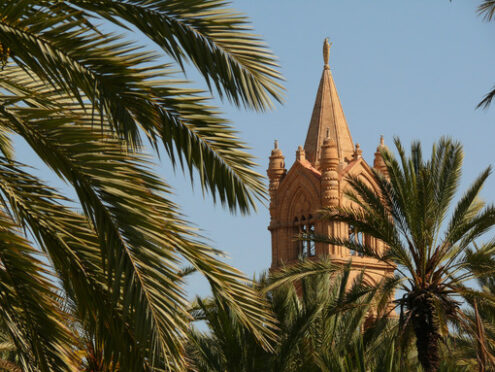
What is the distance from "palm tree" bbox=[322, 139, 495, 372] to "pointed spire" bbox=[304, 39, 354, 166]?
→ 3463 centimetres

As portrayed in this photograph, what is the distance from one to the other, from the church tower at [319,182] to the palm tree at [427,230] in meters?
32.8

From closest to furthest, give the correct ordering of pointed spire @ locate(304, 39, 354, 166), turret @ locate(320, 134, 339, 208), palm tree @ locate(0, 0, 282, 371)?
palm tree @ locate(0, 0, 282, 371), turret @ locate(320, 134, 339, 208), pointed spire @ locate(304, 39, 354, 166)

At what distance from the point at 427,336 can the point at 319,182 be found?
34.6m

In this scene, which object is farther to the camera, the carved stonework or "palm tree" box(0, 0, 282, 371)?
the carved stonework

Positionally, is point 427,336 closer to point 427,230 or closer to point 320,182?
point 427,230

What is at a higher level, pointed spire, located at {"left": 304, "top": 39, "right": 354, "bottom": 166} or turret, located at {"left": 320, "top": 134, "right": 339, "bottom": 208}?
Answer: pointed spire, located at {"left": 304, "top": 39, "right": 354, "bottom": 166}

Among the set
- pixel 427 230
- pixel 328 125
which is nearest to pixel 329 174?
pixel 328 125

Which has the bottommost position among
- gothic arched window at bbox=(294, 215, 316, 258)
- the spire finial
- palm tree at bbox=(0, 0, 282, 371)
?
palm tree at bbox=(0, 0, 282, 371)

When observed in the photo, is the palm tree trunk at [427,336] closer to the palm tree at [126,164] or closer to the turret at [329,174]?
the palm tree at [126,164]

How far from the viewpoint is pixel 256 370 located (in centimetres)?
1634

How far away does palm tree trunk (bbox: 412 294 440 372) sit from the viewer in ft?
57.4

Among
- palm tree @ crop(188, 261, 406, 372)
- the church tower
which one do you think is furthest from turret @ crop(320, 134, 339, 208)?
palm tree @ crop(188, 261, 406, 372)

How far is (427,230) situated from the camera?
57.9 ft

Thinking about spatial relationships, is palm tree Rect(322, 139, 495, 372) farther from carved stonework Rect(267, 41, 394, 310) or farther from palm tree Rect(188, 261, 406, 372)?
carved stonework Rect(267, 41, 394, 310)
